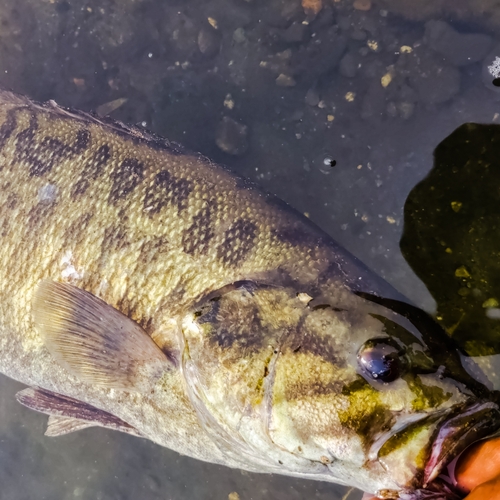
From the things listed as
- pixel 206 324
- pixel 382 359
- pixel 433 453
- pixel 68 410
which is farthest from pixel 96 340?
pixel 433 453

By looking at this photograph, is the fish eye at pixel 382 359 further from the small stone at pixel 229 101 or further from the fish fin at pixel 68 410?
the small stone at pixel 229 101

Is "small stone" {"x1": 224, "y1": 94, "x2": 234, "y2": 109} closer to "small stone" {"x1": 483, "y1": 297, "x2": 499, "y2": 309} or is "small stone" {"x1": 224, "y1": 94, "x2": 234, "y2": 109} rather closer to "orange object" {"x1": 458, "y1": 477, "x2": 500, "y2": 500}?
"small stone" {"x1": 483, "y1": 297, "x2": 499, "y2": 309}

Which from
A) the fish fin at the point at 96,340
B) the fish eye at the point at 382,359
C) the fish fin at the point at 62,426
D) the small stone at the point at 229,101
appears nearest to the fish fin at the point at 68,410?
the fish fin at the point at 62,426

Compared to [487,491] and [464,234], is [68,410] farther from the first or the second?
[464,234]

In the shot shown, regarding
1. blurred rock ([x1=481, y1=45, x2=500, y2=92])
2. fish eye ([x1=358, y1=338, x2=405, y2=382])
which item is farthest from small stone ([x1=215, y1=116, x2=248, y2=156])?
fish eye ([x1=358, y1=338, x2=405, y2=382])

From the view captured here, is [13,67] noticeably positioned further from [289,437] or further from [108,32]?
[289,437]
